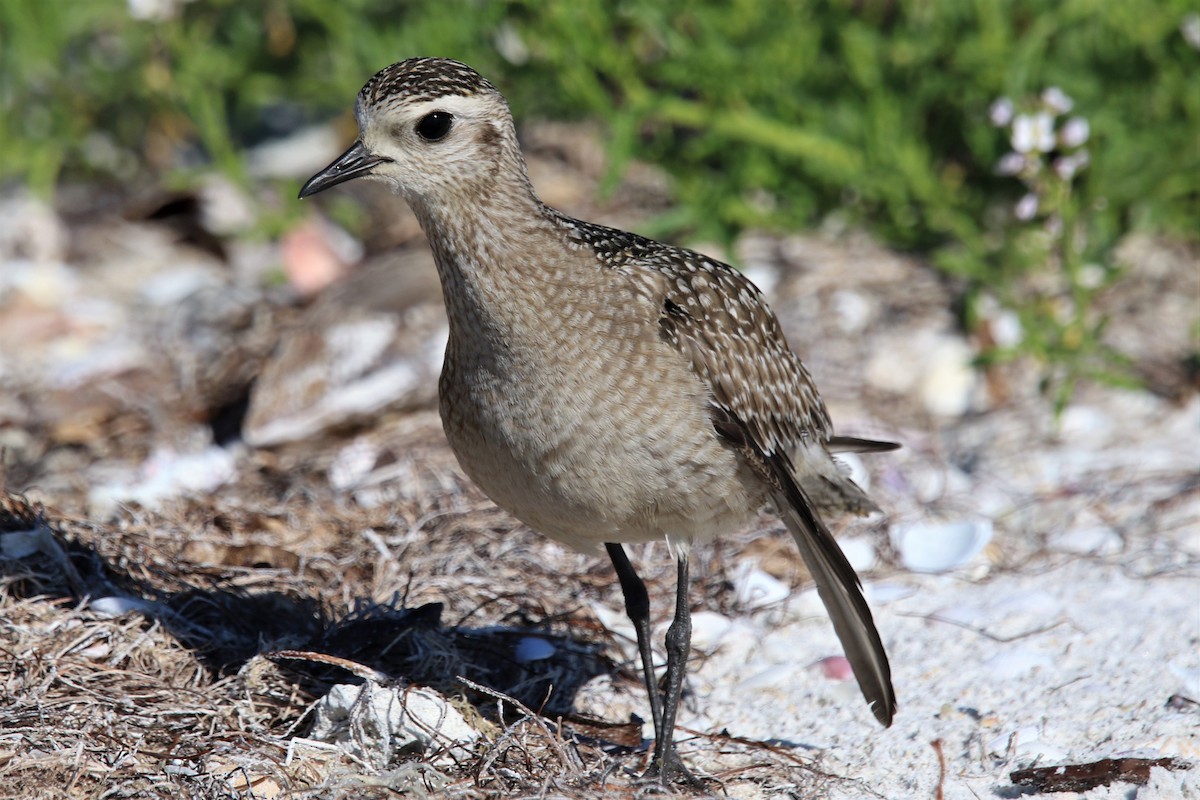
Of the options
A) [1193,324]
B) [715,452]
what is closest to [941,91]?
[1193,324]

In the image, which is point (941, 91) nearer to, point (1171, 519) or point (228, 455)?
point (1171, 519)

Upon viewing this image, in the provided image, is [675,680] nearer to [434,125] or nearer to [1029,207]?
[434,125]

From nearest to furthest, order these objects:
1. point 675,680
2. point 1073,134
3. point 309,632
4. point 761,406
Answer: point 675,680 < point 761,406 < point 309,632 < point 1073,134

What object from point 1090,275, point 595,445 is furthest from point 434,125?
point 1090,275

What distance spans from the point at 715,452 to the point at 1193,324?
11.3ft

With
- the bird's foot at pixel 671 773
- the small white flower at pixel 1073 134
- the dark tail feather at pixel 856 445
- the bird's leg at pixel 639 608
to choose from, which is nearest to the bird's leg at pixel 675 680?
the bird's foot at pixel 671 773

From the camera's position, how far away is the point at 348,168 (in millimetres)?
3727

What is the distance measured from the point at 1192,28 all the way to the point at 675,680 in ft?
13.6

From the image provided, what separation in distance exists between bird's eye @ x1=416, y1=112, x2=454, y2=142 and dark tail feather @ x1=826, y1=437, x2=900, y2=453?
1.67 meters

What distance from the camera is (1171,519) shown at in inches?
206

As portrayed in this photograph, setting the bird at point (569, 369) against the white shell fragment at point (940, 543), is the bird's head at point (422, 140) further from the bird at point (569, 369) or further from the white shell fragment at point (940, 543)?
the white shell fragment at point (940, 543)

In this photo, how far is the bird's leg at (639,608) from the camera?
4141mm

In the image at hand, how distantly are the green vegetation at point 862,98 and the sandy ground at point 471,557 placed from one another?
0.34 meters

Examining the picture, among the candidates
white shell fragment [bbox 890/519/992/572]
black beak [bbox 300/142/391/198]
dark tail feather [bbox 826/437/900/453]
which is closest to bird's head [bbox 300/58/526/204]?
black beak [bbox 300/142/391/198]
